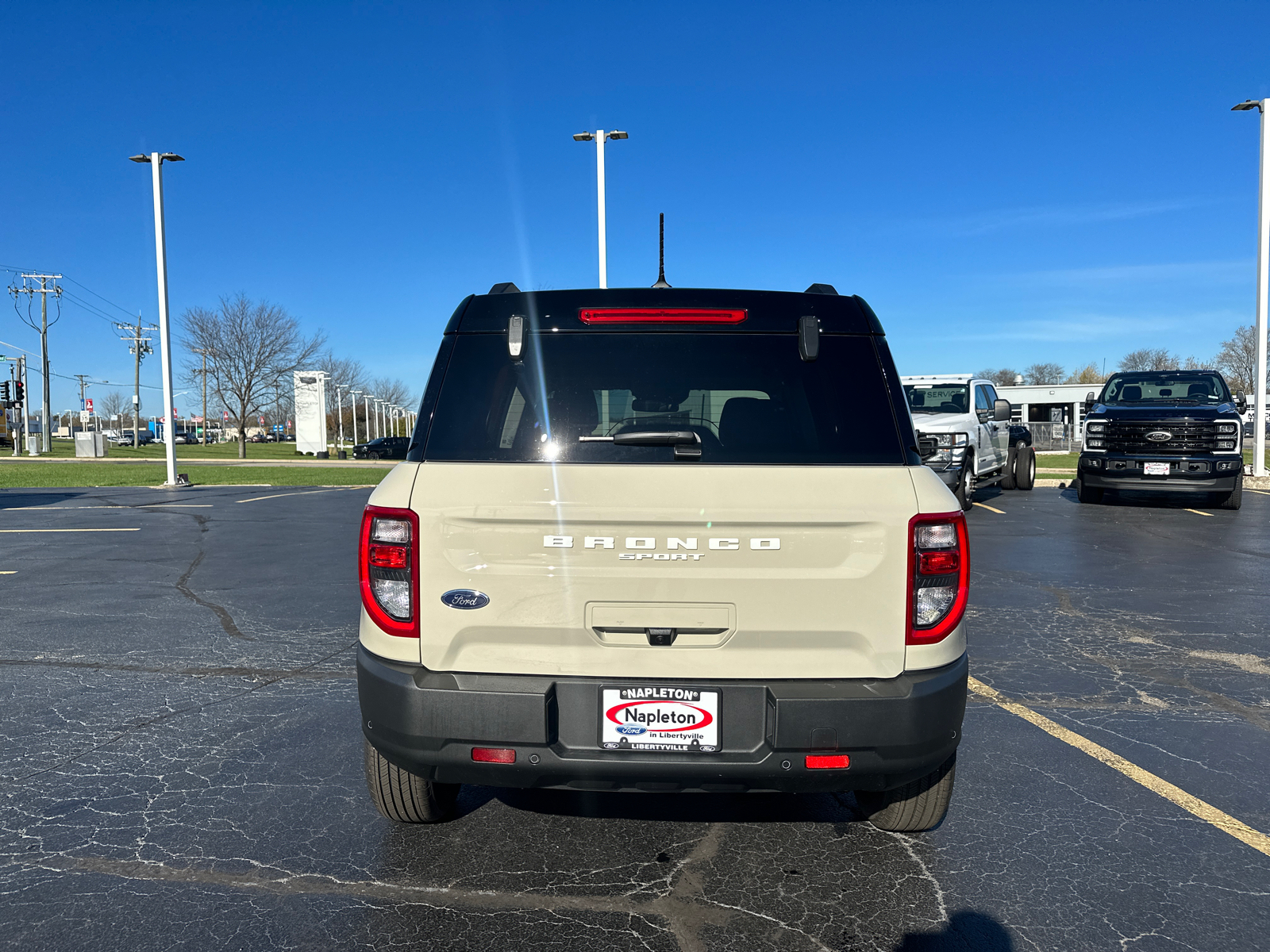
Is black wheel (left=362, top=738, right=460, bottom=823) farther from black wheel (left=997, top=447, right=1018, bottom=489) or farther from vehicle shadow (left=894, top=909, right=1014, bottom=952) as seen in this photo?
black wheel (left=997, top=447, right=1018, bottom=489)

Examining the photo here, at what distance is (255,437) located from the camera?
384ft

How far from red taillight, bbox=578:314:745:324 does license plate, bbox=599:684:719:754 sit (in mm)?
1184

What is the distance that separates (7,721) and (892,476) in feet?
15.0

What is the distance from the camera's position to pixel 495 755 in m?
2.72

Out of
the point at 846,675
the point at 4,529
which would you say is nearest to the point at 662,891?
the point at 846,675

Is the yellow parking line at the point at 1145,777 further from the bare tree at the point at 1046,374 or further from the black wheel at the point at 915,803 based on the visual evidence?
the bare tree at the point at 1046,374

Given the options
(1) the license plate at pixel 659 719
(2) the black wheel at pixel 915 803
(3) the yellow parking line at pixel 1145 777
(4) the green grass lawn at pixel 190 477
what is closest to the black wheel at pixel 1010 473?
(4) the green grass lawn at pixel 190 477

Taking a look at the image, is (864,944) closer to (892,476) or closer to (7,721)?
(892,476)

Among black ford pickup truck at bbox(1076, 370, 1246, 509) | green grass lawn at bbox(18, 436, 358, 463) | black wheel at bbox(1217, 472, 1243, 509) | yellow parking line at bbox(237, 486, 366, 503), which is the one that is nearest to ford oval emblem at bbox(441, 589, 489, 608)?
black ford pickup truck at bbox(1076, 370, 1246, 509)

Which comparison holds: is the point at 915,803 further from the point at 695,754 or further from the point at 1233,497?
the point at 1233,497

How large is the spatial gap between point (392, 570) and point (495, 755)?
64cm

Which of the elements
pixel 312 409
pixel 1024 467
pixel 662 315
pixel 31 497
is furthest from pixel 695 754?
pixel 312 409

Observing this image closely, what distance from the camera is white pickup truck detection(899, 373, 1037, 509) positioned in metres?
13.9

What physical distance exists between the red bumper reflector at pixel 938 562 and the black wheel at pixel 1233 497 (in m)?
14.1
